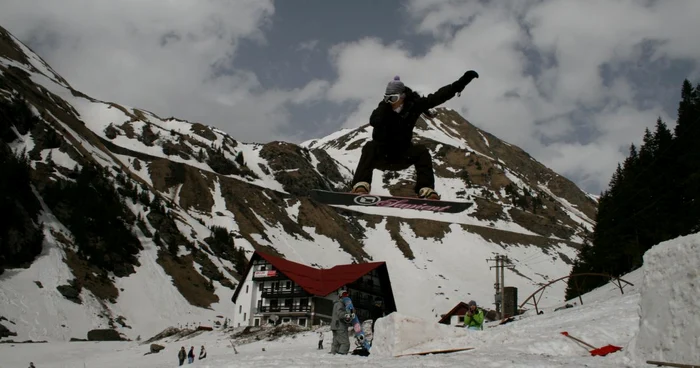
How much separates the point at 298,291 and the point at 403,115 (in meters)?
49.0

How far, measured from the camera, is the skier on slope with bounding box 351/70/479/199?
11320mm

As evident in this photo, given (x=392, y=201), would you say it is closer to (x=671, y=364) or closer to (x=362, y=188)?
(x=362, y=188)

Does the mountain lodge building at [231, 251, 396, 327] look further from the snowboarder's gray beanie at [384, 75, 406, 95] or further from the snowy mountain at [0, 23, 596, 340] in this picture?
the snowboarder's gray beanie at [384, 75, 406, 95]

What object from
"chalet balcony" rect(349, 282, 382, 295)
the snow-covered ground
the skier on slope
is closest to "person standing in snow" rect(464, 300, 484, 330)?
the snow-covered ground

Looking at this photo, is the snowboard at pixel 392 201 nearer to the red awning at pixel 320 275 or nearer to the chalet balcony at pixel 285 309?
the red awning at pixel 320 275

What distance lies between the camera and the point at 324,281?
6131 cm

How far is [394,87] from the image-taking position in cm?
1138

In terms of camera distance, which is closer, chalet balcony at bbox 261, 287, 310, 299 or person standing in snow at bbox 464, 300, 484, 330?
person standing in snow at bbox 464, 300, 484, 330

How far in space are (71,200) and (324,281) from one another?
123 feet

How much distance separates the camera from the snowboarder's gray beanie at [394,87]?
447 inches

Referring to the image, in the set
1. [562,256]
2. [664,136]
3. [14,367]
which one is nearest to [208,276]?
[14,367]

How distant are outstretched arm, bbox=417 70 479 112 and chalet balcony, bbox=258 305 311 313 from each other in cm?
4799

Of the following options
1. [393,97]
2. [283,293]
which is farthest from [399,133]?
[283,293]

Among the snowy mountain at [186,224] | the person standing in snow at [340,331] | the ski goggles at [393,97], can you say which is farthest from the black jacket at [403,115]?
the snowy mountain at [186,224]
